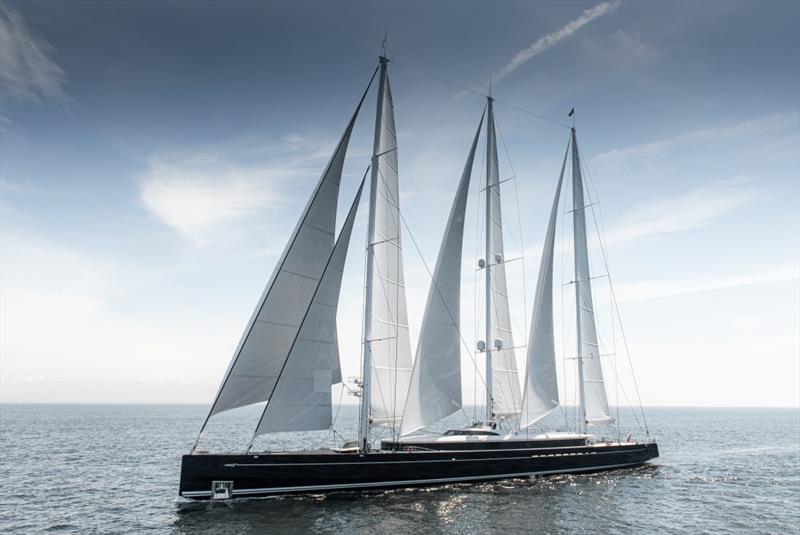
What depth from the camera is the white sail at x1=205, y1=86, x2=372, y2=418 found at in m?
23.0

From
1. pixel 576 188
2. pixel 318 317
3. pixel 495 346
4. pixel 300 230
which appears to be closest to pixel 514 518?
pixel 495 346

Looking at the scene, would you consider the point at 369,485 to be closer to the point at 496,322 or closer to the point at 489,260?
the point at 496,322

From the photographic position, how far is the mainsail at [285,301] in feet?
75.3

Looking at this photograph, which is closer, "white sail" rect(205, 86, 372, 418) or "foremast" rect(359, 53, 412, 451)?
"white sail" rect(205, 86, 372, 418)

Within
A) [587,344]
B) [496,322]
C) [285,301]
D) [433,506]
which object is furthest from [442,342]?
[587,344]

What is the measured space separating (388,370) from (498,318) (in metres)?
8.46

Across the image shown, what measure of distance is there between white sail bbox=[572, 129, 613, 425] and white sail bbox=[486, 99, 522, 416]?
6.20 meters

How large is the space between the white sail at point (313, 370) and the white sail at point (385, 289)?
6.91ft

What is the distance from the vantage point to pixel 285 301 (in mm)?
24203

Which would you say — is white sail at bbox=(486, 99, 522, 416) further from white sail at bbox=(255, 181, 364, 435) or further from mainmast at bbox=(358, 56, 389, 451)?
white sail at bbox=(255, 181, 364, 435)

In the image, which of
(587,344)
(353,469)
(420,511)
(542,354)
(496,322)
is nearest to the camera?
(420,511)

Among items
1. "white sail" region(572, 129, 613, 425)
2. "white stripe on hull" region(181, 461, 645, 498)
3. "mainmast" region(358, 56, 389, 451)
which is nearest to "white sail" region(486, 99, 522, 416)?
"white stripe on hull" region(181, 461, 645, 498)

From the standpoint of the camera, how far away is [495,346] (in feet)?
101

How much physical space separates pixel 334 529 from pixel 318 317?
8.94 meters
